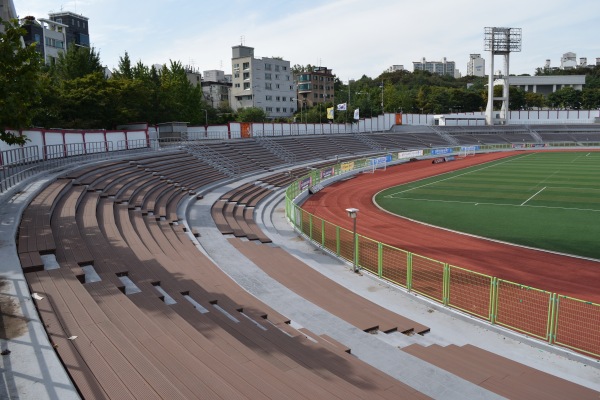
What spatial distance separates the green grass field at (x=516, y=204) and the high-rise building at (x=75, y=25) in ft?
377

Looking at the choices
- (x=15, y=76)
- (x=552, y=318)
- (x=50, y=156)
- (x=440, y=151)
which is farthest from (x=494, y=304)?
(x=440, y=151)

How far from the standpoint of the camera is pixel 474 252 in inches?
820

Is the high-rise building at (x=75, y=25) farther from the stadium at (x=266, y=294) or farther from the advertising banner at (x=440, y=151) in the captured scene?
the stadium at (x=266, y=294)

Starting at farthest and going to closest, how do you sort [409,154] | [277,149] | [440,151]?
[440,151]
[409,154]
[277,149]

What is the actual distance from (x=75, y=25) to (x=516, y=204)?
134 m

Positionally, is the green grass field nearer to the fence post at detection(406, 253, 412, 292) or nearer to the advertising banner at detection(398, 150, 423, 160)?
the fence post at detection(406, 253, 412, 292)

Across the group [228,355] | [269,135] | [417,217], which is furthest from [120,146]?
[228,355]

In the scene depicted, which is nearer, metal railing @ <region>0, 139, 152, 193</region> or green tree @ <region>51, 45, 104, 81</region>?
metal railing @ <region>0, 139, 152, 193</region>

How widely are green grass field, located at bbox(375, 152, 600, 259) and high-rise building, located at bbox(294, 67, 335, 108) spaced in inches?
3591

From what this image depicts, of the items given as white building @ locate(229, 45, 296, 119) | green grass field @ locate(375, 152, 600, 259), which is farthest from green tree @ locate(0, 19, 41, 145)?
white building @ locate(229, 45, 296, 119)

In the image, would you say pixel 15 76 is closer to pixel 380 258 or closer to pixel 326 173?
pixel 380 258

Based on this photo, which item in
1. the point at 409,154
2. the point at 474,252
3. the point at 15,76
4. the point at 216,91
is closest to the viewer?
the point at 15,76

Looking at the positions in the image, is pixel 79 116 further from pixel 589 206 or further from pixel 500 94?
pixel 500 94

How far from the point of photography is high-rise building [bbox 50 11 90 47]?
126m
